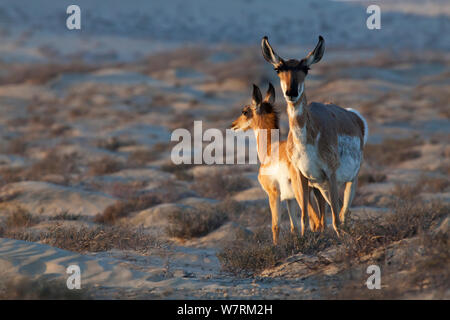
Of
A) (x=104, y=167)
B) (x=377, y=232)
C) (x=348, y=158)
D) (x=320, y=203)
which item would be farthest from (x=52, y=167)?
(x=377, y=232)

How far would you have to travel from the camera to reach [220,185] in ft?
44.0

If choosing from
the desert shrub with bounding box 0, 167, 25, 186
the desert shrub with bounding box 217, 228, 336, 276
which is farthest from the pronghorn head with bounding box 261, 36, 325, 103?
the desert shrub with bounding box 0, 167, 25, 186

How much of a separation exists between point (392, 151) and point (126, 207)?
31.5ft

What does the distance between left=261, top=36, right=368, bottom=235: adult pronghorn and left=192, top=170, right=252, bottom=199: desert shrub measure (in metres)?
5.52

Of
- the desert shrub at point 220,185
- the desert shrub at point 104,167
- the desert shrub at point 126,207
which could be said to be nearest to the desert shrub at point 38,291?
the desert shrub at point 126,207

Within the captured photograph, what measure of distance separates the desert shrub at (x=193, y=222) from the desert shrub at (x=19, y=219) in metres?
2.48

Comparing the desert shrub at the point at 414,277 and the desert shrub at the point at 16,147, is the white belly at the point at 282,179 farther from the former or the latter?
the desert shrub at the point at 16,147

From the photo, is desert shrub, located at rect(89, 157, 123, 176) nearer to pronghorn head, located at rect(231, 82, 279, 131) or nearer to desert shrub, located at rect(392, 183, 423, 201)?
desert shrub, located at rect(392, 183, 423, 201)

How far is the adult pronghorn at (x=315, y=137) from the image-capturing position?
Answer: 6426mm

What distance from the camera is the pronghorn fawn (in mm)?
7953

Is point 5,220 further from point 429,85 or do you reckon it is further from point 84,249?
point 429,85

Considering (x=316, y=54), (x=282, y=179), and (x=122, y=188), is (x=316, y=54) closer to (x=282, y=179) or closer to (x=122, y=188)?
(x=282, y=179)
